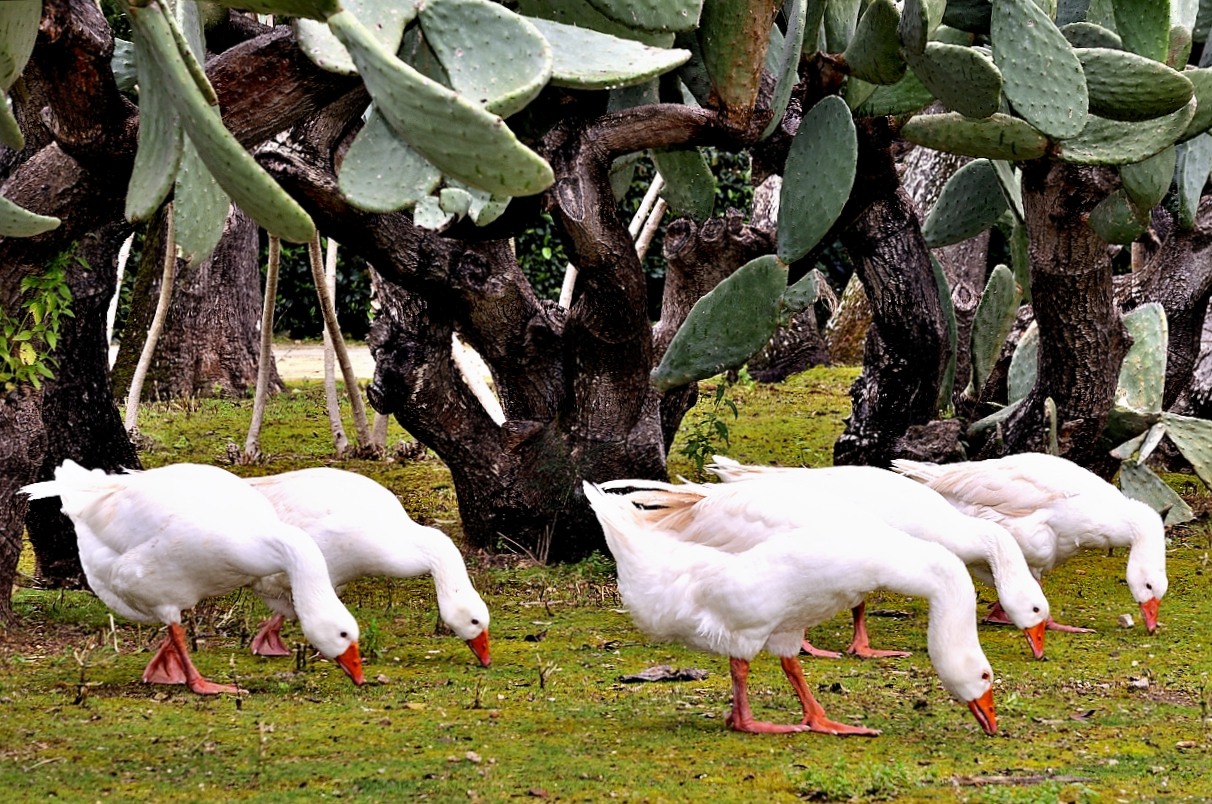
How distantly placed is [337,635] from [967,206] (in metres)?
4.19

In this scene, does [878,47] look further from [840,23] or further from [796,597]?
[796,597]

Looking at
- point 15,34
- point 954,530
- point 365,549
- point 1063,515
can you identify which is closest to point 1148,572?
point 1063,515

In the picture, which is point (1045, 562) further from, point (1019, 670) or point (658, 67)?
point (658, 67)

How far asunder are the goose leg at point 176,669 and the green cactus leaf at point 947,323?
13.8ft

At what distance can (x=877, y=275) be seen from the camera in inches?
303

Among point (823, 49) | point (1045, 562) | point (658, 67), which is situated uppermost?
point (658, 67)

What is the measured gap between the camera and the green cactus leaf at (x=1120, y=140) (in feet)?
19.1

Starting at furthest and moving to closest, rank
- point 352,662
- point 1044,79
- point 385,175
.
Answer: point 1044,79 < point 352,662 < point 385,175

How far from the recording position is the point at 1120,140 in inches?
232

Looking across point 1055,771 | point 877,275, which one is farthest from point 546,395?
point 1055,771

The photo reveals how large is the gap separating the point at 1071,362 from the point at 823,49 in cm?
216

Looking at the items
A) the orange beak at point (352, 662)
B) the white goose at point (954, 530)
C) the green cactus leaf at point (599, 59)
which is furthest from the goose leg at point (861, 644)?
the green cactus leaf at point (599, 59)

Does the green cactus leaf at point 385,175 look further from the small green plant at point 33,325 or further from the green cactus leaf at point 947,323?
the green cactus leaf at point 947,323

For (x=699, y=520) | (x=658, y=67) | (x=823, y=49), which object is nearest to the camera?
(x=658, y=67)
